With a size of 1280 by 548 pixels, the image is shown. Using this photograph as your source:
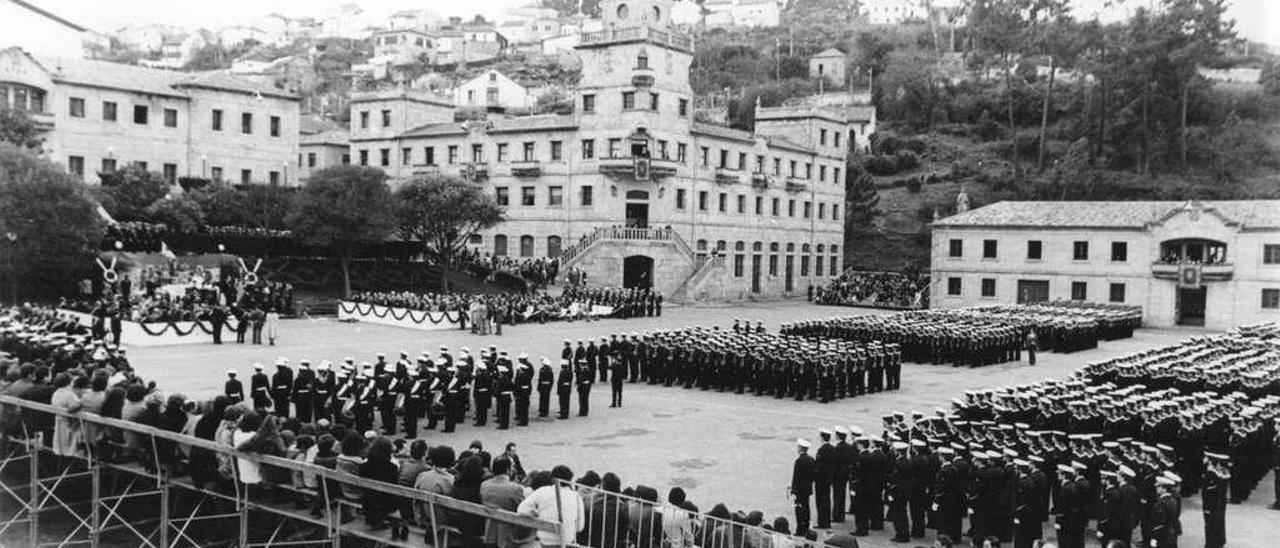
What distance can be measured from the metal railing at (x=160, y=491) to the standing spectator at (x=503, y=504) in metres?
0.19

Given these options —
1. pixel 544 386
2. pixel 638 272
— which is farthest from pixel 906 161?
pixel 544 386

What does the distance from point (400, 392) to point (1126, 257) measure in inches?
1688

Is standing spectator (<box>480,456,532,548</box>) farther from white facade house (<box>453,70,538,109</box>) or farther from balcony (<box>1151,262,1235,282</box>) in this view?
white facade house (<box>453,70,538,109</box>)

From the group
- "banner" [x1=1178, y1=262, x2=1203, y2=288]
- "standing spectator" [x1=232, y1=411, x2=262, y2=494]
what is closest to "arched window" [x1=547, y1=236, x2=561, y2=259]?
"banner" [x1=1178, y1=262, x2=1203, y2=288]

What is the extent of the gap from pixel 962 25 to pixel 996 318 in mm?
107188

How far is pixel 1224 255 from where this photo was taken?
49.3 meters

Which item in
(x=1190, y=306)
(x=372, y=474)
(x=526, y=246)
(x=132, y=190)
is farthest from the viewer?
(x=526, y=246)

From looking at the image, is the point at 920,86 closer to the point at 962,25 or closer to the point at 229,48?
the point at 962,25

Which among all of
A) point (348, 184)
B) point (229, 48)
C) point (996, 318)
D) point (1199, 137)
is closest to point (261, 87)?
point (348, 184)

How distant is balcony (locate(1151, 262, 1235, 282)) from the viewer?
158 ft

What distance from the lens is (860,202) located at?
7969cm

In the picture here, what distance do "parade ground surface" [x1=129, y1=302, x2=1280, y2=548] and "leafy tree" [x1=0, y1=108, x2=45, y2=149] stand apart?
65.9ft

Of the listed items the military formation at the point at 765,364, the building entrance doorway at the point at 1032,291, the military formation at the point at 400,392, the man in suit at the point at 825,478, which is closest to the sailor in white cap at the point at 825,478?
the man in suit at the point at 825,478

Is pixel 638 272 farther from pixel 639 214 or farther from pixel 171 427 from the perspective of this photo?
pixel 171 427
